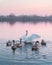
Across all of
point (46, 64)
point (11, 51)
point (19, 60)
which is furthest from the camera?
point (11, 51)

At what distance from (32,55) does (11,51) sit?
2.35m

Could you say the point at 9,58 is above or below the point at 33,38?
below

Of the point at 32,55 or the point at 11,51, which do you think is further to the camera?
the point at 11,51

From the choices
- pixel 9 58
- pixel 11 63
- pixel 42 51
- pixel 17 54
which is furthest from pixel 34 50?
pixel 11 63

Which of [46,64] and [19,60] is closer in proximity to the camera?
[46,64]

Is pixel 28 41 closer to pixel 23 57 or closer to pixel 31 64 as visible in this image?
pixel 23 57

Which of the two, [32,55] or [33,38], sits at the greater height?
[33,38]

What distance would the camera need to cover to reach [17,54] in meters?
23.0

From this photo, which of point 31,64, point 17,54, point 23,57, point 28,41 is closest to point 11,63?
point 31,64

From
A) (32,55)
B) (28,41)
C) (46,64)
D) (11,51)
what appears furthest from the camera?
(28,41)

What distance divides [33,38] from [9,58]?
9.20m

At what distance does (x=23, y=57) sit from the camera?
21.5m

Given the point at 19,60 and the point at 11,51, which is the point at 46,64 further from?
the point at 11,51

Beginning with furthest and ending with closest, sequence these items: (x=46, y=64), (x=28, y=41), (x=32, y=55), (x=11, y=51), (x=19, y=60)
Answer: (x=28, y=41) < (x=11, y=51) < (x=32, y=55) < (x=19, y=60) < (x=46, y=64)
